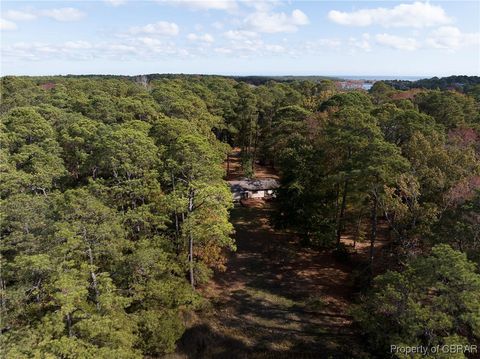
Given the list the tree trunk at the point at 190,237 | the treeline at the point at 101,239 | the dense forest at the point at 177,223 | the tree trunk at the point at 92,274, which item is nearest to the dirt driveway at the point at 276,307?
the dense forest at the point at 177,223

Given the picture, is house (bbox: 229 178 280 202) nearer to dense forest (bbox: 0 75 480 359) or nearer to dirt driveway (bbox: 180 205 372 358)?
dense forest (bbox: 0 75 480 359)

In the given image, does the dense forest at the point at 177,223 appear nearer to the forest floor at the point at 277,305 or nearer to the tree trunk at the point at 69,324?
the tree trunk at the point at 69,324

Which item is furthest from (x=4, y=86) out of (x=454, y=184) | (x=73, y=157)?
(x=454, y=184)

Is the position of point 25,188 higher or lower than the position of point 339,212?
higher

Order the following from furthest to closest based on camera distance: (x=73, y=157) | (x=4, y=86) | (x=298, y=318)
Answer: (x=4, y=86), (x=73, y=157), (x=298, y=318)

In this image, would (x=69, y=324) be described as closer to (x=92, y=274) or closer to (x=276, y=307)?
(x=92, y=274)

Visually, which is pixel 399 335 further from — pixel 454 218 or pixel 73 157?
pixel 73 157

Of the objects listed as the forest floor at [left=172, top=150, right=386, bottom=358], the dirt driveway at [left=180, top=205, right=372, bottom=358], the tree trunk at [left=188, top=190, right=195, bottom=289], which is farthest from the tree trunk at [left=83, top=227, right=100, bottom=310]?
the dirt driveway at [left=180, top=205, right=372, bottom=358]
